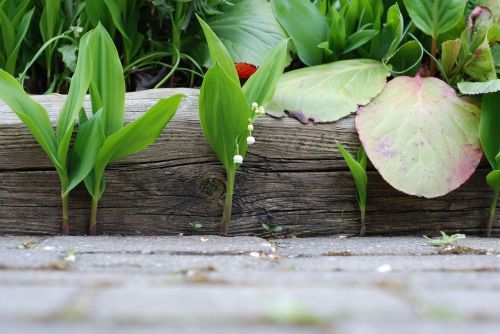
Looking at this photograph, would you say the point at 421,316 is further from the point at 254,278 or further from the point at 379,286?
the point at 254,278

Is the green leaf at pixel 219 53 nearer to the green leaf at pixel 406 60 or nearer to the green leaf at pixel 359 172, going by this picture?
the green leaf at pixel 359 172

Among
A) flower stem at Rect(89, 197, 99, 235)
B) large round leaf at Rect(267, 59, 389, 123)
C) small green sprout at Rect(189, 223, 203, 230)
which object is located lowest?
small green sprout at Rect(189, 223, 203, 230)

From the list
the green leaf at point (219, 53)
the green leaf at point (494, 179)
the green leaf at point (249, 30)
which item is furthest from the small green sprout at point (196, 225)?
the green leaf at point (494, 179)

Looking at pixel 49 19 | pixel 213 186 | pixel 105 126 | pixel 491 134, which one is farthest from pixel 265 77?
pixel 49 19

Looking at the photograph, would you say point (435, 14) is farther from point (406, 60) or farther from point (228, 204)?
point (228, 204)

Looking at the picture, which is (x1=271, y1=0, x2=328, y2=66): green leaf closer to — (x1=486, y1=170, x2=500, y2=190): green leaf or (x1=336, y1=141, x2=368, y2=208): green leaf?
(x1=336, y1=141, x2=368, y2=208): green leaf

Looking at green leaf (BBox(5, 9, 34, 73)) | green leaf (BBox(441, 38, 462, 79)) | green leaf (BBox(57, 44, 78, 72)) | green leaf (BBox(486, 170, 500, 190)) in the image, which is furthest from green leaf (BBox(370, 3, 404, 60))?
green leaf (BBox(5, 9, 34, 73))
